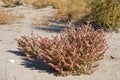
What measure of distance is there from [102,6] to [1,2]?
1181 cm

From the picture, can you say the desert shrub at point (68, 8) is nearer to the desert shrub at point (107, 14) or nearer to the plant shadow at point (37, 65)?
the desert shrub at point (107, 14)

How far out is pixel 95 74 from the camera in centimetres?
909

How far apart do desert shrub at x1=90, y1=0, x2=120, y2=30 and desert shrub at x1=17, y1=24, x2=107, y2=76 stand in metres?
3.28

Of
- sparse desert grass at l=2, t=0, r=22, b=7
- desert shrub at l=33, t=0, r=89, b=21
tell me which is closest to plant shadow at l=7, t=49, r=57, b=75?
desert shrub at l=33, t=0, r=89, b=21

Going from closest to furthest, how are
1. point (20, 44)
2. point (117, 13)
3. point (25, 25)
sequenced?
point (20, 44) → point (117, 13) → point (25, 25)

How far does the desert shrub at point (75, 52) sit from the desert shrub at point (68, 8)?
6.24 meters

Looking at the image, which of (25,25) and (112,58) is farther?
(25,25)

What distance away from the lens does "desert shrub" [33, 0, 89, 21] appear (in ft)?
53.9

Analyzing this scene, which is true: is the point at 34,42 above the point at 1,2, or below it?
above

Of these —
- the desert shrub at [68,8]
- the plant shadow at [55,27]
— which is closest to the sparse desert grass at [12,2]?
the desert shrub at [68,8]

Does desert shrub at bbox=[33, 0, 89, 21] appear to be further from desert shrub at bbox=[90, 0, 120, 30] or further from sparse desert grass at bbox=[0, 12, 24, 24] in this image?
desert shrub at bbox=[90, 0, 120, 30]

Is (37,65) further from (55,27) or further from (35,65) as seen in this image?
(55,27)

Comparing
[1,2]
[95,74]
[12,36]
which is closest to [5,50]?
[12,36]

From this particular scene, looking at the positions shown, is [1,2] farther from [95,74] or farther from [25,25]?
[95,74]
